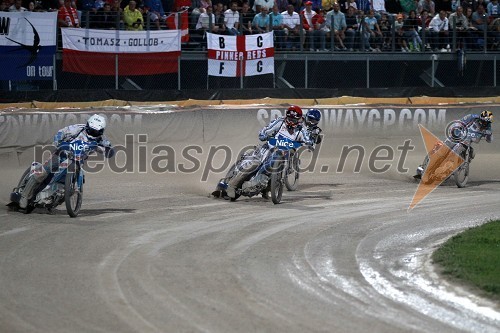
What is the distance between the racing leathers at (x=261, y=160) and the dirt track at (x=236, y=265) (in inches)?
18.0

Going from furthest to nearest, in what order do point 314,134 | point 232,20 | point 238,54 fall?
point 232,20 < point 238,54 < point 314,134

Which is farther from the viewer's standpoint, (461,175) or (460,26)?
(460,26)

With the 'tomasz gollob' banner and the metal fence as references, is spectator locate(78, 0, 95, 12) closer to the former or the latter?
the metal fence

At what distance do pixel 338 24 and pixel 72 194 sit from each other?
14.5 m

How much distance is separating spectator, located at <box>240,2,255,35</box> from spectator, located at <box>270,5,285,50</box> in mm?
606

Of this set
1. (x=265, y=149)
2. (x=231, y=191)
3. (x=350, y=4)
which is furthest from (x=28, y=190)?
(x=350, y=4)

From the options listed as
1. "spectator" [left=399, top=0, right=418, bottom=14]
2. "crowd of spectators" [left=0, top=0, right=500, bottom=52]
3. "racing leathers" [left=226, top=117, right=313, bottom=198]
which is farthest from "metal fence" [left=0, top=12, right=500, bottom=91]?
"racing leathers" [left=226, top=117, right=313, bottom=198]

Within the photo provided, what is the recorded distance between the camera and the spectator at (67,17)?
22500 mm

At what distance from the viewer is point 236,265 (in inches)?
391

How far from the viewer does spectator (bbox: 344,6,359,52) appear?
2647cm

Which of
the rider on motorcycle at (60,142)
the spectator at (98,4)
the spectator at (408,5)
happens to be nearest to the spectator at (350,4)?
the spectator at (408,5)

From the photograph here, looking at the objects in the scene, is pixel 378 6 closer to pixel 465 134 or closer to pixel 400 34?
pixel 400 34

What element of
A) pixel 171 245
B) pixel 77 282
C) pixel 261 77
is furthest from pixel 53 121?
pixel 77 282

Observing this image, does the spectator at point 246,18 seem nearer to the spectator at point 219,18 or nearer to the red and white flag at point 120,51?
the spectator at point 219,18
